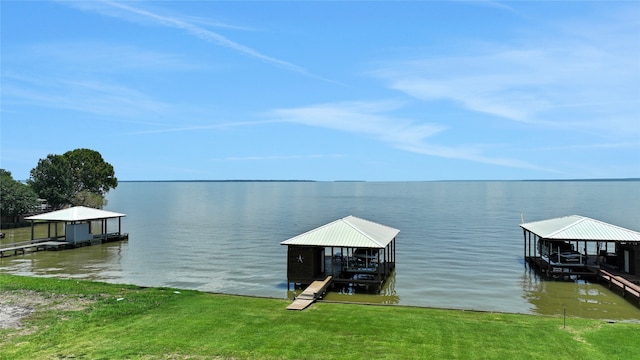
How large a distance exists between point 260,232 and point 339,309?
1387 inches

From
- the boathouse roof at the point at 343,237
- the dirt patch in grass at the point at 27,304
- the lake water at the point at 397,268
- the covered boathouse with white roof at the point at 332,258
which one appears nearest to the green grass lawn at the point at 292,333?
the dirt patch in grass at the point at 27,304

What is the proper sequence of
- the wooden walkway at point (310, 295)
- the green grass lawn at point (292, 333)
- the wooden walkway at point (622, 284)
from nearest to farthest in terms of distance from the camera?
the green grass lawn at point (292, 333) → the wooden walkway at point (310, 295) → the wooden walkway at point (622, 284)

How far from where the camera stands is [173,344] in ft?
43.0

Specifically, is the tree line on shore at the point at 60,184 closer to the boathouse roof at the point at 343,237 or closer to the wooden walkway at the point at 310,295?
the boathouse roof at the point at 343,237

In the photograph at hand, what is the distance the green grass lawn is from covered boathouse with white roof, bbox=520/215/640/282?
36.0 feet

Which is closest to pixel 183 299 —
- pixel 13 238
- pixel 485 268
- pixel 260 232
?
pixel 485 268

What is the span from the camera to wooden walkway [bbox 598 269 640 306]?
21605mm

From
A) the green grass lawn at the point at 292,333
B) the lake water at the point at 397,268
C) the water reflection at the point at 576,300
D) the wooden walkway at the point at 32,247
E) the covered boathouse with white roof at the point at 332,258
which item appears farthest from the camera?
the wooden walkway at the point at 32,247

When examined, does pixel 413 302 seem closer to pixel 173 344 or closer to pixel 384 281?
pixel 384 281

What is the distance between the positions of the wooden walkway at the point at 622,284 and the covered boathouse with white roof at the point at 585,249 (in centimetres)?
53

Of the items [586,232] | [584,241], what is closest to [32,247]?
[586,232]

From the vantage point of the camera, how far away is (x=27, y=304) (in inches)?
706

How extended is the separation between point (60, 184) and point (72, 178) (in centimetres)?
240

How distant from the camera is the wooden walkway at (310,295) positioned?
1797 cm
